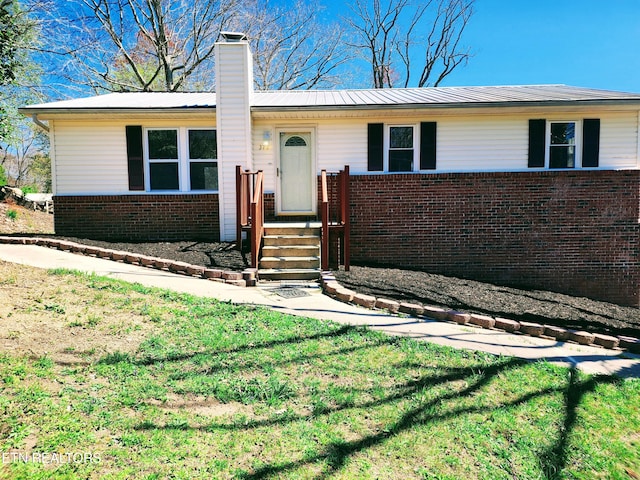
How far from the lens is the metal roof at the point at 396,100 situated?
8.81 meters

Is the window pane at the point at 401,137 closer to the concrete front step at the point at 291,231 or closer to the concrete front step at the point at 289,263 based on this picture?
the concrete front step at the point at 291,231

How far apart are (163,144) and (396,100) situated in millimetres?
5430

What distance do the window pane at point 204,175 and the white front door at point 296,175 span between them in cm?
150

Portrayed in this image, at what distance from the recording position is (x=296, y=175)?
9.85 meters

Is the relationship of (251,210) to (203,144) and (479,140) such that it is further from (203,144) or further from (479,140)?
(479,140)

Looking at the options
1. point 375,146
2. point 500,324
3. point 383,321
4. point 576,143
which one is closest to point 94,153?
point 375,146

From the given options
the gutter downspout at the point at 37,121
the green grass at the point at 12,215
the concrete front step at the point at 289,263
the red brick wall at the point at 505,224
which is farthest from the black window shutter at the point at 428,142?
the green grass at the point at 12,215

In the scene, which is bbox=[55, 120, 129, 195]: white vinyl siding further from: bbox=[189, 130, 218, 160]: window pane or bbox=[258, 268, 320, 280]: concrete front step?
bbox=[258, 268, 320, 280]: concrete front step

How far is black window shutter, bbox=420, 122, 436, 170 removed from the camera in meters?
9.38

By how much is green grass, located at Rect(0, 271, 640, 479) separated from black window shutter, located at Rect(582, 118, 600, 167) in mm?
7158

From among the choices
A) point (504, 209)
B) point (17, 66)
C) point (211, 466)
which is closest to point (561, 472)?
point (211, 466)

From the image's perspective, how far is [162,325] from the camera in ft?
13.9

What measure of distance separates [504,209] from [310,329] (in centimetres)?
671

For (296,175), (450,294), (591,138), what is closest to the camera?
(450,294)
